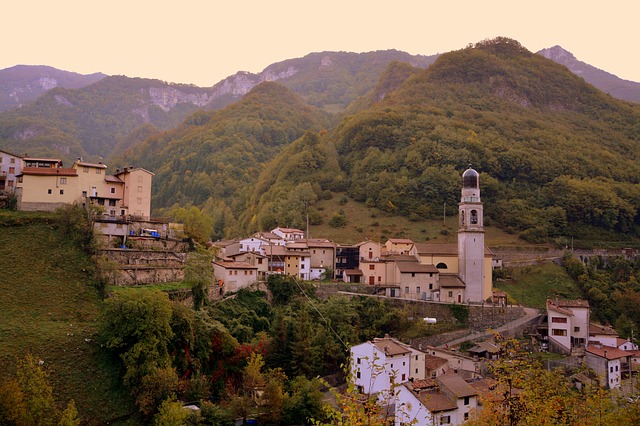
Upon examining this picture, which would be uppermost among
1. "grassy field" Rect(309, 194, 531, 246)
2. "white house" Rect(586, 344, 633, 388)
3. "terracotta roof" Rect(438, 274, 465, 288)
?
"grassy field" Rect(309, 194, 531, 246)

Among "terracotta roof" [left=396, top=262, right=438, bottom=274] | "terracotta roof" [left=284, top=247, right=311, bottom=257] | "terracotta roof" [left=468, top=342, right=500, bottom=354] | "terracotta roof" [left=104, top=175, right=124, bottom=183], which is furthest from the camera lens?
"terracotta roof" [left=284, top=247, right=311, bottom=257]

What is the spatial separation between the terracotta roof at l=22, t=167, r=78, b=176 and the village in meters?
0.08

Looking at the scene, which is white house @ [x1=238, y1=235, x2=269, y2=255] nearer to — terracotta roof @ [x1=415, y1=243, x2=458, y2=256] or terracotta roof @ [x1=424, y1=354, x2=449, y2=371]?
terracotta roof @ [x1=415, y1=243, x2=458, y2=256]

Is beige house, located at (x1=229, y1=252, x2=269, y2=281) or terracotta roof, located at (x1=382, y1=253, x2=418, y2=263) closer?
beige house, located at (x1=229, y1=252, x2=269, y2=281)

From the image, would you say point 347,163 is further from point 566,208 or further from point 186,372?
point 186,372

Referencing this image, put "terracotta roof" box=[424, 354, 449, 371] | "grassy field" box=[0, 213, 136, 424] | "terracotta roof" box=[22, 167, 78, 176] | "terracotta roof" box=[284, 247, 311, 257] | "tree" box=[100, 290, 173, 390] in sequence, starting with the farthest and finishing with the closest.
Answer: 1. "terracotta roof" box=[284, 247, 311, 257]
2. "terracotta roof" box=[22, 167, 78, 176]
3. "terracotta roof" box=[424, 354, 449, 371]
4. "tree" box=[100, 290, 173, 390]
5. "grassy field" box=[0, 213, 136, 424]

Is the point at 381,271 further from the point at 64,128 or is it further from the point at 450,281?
the point at 64,128

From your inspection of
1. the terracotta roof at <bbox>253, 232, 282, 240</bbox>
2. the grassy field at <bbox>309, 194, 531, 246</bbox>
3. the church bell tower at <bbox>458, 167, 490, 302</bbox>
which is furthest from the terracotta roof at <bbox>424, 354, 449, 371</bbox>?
the grassy field at <bbox>309, 194, 531, 246</bbox>

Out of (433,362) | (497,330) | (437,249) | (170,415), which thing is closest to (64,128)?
(437,249)

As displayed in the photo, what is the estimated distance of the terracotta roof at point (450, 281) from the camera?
180ft

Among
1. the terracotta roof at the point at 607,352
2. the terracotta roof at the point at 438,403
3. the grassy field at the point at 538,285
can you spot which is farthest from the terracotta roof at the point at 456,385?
the grassy field at the point at 538,285

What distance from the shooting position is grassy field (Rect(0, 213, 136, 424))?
3158 cm

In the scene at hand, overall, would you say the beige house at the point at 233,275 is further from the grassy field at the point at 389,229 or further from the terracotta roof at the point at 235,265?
the grassy field at the point at 389,229

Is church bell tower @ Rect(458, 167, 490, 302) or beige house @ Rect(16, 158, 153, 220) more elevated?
beige house @ Rect(16, 158, 153, 220)
